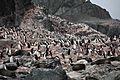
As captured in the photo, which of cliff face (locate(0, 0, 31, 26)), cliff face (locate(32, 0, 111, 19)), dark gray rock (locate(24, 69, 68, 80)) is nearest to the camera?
dark gray rock (locate(24, 69, 68, 80))

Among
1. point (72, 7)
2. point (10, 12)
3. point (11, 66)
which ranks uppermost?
point (72, 7)

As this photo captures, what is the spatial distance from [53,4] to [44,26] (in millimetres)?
68809

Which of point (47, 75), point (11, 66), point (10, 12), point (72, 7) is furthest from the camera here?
point (72, 7)

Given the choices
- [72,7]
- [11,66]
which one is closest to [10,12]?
[11,66]

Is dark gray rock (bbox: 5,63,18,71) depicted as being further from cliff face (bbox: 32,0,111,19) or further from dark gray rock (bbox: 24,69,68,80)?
cliff face (bbox: 32,0,111,19)

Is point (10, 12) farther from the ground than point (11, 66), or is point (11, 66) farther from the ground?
point (10, 12)

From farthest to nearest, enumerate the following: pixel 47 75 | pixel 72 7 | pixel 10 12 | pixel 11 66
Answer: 1. pixel 72 7
2. pixel 10 12
3. pixel 11 66
4. pixel 47 75

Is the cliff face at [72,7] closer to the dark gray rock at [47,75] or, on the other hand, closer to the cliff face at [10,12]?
the cliff face at [10,12]

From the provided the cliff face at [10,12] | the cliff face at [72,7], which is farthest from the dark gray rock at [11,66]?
the cliff face at [72,7]

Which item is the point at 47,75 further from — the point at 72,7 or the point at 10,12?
the point at 72,7

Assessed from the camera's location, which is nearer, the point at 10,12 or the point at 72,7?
the point at 10,12

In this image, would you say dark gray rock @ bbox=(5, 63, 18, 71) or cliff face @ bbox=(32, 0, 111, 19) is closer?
dark gray rock @ bbox=(5, 63, 18, 71)

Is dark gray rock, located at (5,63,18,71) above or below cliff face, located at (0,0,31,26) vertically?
below

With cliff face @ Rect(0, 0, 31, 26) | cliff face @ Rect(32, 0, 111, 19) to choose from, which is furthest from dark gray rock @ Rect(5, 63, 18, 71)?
cliff face @ Rect(32, 0, 111, 19)
